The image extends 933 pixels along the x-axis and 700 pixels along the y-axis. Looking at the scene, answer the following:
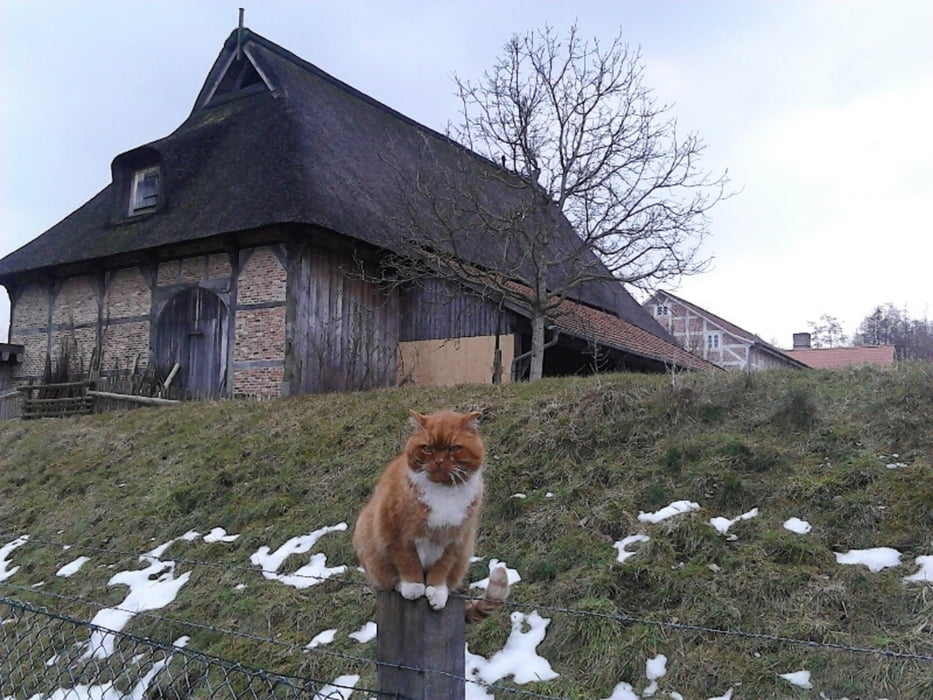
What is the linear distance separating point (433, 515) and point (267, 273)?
13.1m

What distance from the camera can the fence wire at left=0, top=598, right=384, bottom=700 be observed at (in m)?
4.98

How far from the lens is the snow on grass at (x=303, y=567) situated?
19.6 ft

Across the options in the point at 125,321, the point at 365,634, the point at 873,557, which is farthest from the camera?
the point at 125,321

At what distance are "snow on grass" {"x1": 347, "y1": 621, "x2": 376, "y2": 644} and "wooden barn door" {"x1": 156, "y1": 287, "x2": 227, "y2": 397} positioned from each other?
10.9 m

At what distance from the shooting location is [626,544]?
5.46 meters

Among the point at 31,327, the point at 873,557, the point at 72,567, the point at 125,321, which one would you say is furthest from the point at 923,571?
the point at 31,327

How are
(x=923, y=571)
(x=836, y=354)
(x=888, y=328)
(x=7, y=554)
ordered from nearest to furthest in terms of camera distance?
(x=923, y=571), (x=7, y=554), (x=836, y=354), (x=888, y=328)

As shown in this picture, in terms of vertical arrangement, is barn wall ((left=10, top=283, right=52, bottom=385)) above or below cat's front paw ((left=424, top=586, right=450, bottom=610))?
above

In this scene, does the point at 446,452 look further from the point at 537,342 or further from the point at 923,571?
the point at 537,342

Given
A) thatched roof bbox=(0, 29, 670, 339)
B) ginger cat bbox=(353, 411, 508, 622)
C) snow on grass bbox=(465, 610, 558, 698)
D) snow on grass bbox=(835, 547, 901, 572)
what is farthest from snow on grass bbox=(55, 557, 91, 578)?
thatched roof bbox=(0, 29, 670, 339)

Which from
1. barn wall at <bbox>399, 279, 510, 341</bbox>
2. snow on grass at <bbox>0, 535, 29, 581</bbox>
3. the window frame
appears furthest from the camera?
the window frame

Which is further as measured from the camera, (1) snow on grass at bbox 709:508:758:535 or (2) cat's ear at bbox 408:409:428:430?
(1) snow on grass at bbox 709:508:758:535

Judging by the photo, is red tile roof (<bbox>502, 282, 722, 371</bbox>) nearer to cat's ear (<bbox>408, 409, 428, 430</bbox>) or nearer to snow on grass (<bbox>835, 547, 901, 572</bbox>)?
snow on grass (<bbox>835, 547, 901, 572</bbox>)

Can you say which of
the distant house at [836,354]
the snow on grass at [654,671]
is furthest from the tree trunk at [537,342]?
the distant house at [836,354]
